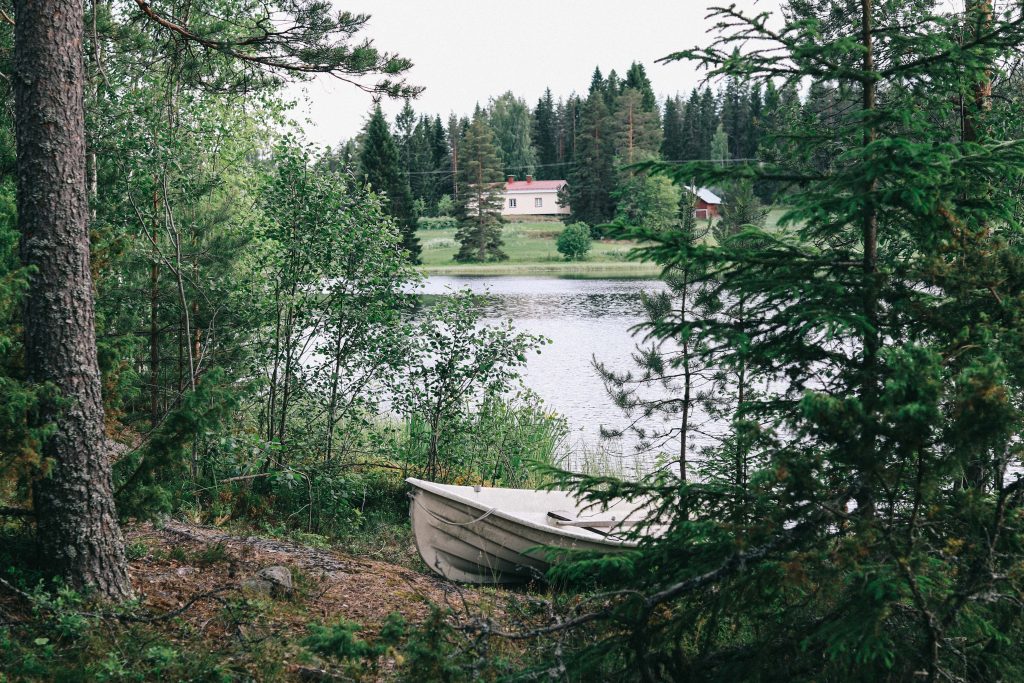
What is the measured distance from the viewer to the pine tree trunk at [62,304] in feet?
14.1

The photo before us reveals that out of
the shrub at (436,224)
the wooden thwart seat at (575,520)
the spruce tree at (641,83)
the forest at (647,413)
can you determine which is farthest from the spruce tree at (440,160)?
the wooden thwart seat at (575,520)

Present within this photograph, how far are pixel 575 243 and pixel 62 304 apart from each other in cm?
4556

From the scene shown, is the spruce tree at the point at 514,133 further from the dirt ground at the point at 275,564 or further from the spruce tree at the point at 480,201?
the dirt ground at the point at 275,564

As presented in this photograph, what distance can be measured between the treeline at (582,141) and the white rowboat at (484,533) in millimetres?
34965

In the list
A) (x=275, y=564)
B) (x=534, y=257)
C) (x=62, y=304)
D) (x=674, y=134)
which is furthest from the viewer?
(x=674, y=134)

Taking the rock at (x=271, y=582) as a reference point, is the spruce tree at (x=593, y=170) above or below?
above

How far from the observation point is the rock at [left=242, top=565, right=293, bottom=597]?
5.13m

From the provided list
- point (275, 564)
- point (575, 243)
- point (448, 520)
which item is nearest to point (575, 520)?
point (448, 520)

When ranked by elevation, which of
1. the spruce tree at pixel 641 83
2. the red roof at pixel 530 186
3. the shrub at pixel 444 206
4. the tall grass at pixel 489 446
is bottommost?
the tall grass at pixel 489 446

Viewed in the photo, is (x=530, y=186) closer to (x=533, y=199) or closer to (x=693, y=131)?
(x=533, y=199)

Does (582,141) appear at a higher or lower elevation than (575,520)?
higher

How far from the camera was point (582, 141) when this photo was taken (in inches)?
2623

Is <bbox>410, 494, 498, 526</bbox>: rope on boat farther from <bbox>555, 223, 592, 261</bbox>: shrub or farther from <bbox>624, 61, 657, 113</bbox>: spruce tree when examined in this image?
<bbox>624, 61, 657, 113</bbox>: spruce tree

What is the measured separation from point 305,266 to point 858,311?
689cm
